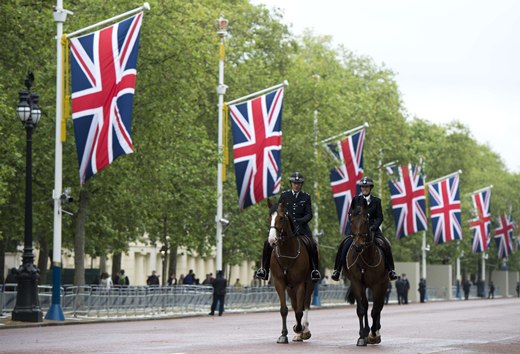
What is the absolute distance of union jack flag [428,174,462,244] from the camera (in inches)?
2901

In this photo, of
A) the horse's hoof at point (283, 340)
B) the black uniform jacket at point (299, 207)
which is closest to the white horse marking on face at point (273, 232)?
the black uniform jacket at point (299, 207)

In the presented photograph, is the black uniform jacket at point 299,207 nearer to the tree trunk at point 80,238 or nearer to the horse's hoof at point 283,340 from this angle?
the horse's hoof at point 283,340

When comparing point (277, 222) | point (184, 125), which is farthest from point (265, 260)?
point (184, 125)

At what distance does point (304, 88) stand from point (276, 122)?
2038cm

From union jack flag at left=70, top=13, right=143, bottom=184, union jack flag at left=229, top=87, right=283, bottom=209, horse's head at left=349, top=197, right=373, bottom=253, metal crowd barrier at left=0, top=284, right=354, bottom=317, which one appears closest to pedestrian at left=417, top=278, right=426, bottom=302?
metal crowd barrier at left=0, top=284, right=354, bottom=317

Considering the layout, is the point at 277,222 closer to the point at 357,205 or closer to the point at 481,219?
the point at 357,205

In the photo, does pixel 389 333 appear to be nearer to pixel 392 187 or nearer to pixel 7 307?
pixel 7 307

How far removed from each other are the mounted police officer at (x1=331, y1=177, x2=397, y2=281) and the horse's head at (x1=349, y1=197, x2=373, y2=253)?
0.12 m

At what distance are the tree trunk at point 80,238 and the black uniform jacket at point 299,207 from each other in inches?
859

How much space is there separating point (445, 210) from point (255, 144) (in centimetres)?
3016

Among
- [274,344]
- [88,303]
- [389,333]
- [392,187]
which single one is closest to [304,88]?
[392,187]

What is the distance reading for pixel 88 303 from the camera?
41406 millimetres

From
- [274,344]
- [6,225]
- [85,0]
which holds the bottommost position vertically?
[274,344]

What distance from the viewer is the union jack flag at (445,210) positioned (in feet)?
242
